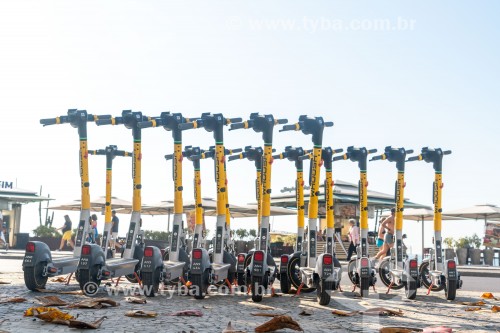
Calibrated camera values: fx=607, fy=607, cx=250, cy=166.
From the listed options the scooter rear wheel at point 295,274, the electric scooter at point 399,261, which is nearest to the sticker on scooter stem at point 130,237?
the scooter rear wheel at point 295,274

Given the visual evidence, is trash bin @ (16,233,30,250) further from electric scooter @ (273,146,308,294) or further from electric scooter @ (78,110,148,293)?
electric scooter @ (273,146,308,294)

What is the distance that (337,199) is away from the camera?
86.4 feet

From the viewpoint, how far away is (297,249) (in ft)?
38.3

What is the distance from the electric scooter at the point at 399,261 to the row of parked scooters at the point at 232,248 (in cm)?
2

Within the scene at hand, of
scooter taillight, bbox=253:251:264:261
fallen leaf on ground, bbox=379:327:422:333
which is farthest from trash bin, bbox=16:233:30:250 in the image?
fallen leaf on ground, bbox=379:327:422:333

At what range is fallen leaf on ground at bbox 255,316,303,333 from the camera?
6102 millimetres

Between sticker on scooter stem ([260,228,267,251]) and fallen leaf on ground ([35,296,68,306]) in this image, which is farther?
sticker on scooter stem ([260,228,267,251])

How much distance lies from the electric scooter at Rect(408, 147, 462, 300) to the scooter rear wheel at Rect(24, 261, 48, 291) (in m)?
6.98

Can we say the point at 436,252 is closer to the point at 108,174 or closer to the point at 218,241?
the point at 218,241

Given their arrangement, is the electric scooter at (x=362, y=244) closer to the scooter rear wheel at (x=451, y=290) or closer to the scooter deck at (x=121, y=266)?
the scooter rear wheel at (x=451, y=290)

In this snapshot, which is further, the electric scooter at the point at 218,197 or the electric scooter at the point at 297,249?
the electric scooter at the point at 297,249

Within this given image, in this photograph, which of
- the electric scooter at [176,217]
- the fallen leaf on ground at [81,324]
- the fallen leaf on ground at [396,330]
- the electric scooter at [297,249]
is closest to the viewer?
the fallen leaf on ground at [81,324]

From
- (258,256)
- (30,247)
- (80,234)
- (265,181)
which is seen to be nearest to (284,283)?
(258,256)

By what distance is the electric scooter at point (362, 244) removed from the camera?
10633mm
